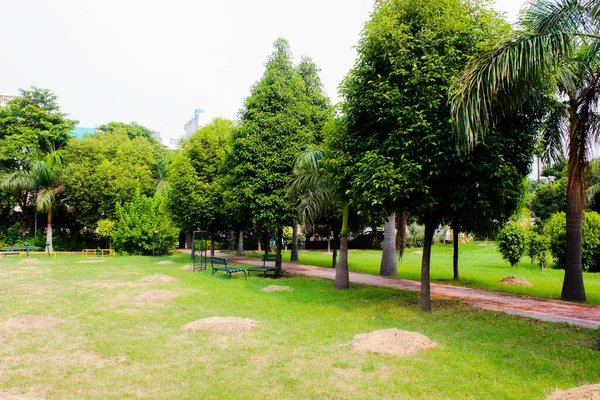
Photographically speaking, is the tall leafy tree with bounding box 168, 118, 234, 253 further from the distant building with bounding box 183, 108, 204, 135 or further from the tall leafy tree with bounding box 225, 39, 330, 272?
the distant building with bounding box 183, 108, 204, 135

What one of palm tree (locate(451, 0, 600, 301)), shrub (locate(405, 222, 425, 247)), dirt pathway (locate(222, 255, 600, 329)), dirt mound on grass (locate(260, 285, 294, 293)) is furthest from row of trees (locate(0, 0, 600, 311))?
shrub (locate(405, 222, 425, 247))

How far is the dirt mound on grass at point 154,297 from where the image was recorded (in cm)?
1140

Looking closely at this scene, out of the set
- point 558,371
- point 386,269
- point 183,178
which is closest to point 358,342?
point 558,371

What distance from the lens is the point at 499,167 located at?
8.20 meters

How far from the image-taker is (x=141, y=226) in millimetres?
30234

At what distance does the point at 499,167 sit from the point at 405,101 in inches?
90.1

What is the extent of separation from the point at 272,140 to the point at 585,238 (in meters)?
15.3

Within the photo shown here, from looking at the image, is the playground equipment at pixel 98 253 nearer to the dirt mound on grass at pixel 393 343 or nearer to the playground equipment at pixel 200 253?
the playground equipment at pixel 200 253

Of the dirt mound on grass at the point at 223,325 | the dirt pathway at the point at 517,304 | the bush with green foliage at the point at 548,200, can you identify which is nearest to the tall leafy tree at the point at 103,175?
the dirt pathway at the point at 517,304

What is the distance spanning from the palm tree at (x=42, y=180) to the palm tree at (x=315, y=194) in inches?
914

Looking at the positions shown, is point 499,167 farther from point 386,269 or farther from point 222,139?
point 222,139

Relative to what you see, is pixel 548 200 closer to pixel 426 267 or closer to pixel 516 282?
pixel 516 282

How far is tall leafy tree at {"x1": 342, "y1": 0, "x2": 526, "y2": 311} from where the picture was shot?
27.9 feet

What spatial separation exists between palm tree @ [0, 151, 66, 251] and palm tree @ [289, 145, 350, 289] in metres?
23.2
